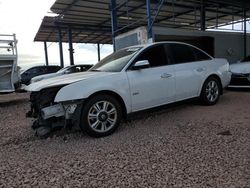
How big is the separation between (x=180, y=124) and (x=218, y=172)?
78.0 inches

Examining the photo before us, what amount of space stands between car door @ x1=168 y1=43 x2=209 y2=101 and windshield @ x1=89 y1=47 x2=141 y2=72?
3.02 ft

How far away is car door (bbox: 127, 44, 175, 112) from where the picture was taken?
15.0 ft

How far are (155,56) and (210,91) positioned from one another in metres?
1.79

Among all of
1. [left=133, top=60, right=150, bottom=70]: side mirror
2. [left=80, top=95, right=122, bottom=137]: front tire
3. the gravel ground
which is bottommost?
the gravel ground

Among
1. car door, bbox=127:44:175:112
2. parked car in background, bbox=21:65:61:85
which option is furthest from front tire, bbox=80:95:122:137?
parked car in background, bbox=21:65:61:85

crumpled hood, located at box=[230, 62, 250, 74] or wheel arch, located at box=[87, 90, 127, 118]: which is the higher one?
crumpled hood, located at box=[230, 62, 250, 74]

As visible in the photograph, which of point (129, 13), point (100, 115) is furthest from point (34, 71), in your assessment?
point (100, 115)

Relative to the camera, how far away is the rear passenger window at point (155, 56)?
195 inches

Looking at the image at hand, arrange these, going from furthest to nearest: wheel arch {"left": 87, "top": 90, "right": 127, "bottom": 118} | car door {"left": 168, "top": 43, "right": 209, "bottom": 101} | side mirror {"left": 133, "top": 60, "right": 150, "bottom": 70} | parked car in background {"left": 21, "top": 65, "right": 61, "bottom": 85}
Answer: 1. parked car in background {"left": 21, "top": 65, "right": 61, "bottom": 85}
2. car door {"left": 168, "top": 43, "right": 209, "bottom": 101}
3. side mirror {"left": 133, "top": 60, "right": 150, "bottom": 70}
4. wheel arch {"left": 87, "top": 90, "right": 127, "bottom": 118}

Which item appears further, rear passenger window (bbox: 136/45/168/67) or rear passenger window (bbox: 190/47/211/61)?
rear passenger window (bbox: 190/47/211/61)

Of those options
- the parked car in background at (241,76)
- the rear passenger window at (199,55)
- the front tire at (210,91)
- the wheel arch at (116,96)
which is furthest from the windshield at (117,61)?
the parked car in background at (241,76)

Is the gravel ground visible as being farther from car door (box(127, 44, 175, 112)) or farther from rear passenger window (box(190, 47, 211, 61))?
rear passenger window (box(190, 47, 211, 61))

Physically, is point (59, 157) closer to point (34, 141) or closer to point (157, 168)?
point (34, 141)

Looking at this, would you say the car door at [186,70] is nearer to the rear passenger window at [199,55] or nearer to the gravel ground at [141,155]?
the rear passenger window at [199,55]
